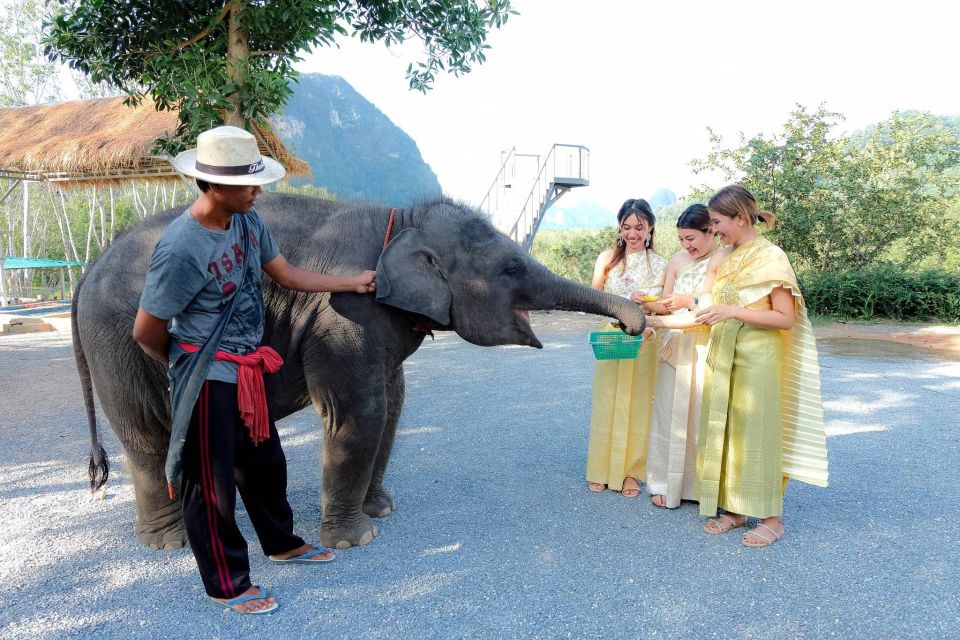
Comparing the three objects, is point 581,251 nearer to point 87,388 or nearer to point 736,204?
point 736,204

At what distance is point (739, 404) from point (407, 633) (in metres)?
2.15

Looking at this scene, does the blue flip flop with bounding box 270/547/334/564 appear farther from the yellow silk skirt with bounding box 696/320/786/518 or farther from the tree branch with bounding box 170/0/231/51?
the tree branch with bounding box 170/0/231/51

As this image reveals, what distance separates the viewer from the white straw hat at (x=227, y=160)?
8.27 feet

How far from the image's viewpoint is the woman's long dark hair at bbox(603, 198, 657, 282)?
4348mm

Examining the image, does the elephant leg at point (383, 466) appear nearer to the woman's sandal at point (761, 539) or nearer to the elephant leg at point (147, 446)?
the elephant leg at point (147, 446)

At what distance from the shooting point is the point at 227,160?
2.54 m

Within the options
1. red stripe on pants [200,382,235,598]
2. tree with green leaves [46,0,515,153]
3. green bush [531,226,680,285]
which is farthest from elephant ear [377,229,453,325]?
green bush [531,226,680,285]

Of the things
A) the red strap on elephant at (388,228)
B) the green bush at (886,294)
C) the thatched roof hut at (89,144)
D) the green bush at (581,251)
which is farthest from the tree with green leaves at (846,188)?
the red strap on elephant at (388,228)

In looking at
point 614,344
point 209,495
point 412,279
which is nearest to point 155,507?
point 209,495

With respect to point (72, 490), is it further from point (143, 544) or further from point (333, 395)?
point (333, 395)

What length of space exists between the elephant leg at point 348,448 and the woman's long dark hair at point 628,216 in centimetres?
191

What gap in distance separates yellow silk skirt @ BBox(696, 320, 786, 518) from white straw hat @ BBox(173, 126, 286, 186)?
2598 mm

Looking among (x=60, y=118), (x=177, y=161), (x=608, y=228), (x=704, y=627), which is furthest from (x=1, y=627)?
(x=608, y=228)

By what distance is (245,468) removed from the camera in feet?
9.67
